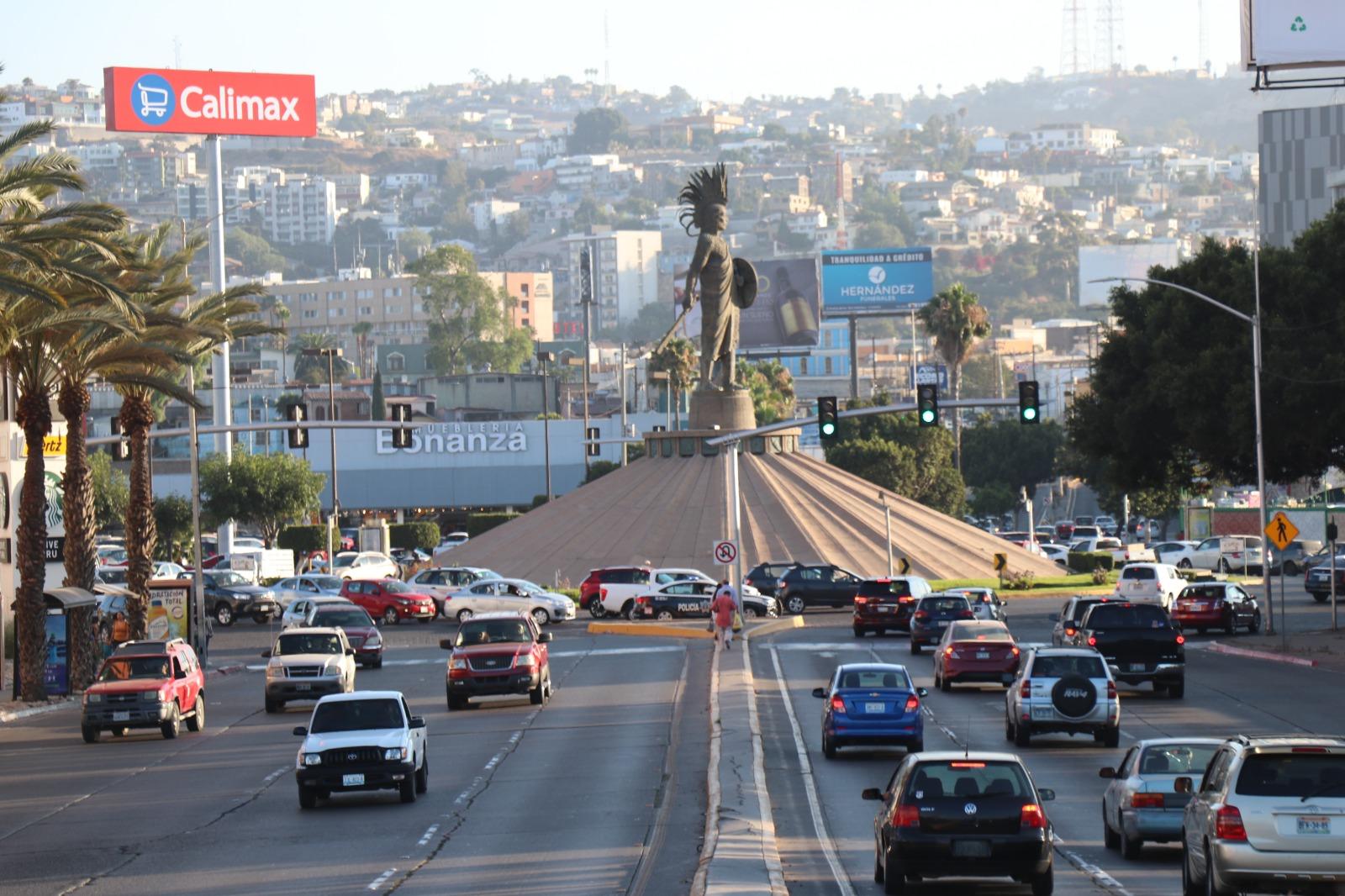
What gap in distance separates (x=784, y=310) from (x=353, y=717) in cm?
15485

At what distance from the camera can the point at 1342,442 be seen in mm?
55594

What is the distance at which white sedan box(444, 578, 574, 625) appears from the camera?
205 ft

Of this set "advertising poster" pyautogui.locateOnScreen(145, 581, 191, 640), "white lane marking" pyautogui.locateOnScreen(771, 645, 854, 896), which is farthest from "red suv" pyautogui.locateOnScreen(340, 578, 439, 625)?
"white lane marking" pyautogui.locateOnScreen(771, 645, 854, 896)

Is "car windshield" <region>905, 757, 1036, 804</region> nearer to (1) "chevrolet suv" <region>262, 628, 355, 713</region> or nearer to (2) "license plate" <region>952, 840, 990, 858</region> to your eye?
(2) "license plate" <region>952, 840, 990, 858</region>

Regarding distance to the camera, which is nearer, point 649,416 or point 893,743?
point 893,743

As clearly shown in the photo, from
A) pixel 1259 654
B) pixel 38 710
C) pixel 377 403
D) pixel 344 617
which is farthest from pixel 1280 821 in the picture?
pixel 377 403

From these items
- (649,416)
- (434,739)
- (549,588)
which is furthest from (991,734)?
(649,416)

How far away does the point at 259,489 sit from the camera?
92.2 metres

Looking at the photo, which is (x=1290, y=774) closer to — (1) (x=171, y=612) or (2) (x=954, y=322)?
(1) (x=171, y=612)

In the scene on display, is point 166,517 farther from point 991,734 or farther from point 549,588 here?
point 991,734

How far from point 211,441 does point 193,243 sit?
92.8 m

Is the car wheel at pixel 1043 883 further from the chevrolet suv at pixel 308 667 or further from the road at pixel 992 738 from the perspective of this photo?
the chevrolet suv at pixel 308 667

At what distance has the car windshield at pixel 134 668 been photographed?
1433 inches

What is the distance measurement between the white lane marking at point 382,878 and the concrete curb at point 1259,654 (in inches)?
1148
